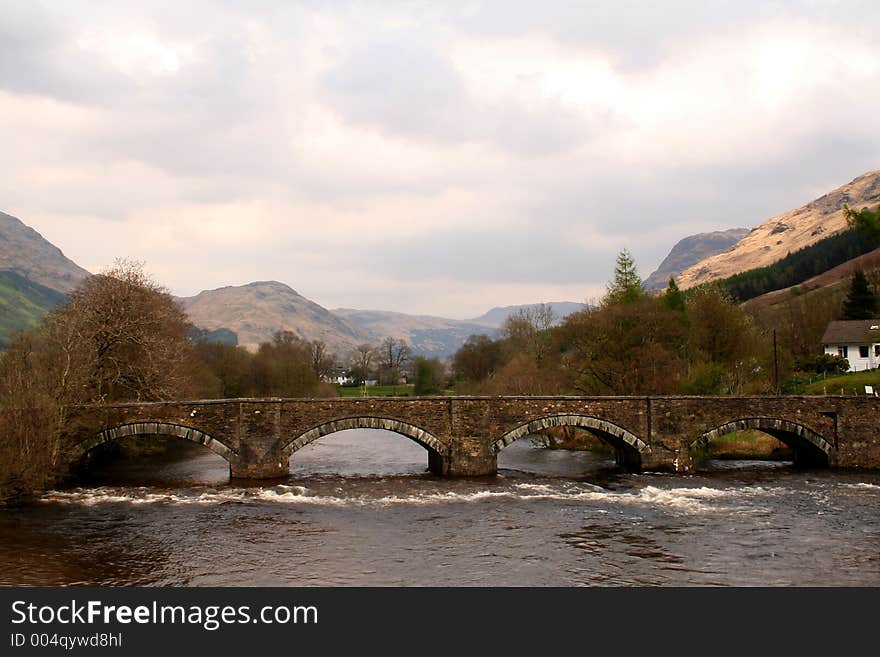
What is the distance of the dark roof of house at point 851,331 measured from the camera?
69062mm

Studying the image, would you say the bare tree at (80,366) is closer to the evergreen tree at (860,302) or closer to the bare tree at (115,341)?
the bare tree at (115,341)

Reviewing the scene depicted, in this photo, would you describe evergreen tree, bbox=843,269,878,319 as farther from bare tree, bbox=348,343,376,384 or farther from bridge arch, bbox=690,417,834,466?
bare tree, bbox=348,343,376,384

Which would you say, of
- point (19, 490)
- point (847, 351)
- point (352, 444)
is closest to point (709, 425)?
point (352, 444)

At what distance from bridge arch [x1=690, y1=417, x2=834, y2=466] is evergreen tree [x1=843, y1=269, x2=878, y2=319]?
1933 inches

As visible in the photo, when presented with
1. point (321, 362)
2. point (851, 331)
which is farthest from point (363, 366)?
point (851, 331)

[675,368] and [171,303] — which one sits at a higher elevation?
[171,303]

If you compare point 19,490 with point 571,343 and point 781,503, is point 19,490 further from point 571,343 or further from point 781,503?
point 571,343

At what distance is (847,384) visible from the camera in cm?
5562

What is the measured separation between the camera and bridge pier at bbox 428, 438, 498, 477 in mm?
34500

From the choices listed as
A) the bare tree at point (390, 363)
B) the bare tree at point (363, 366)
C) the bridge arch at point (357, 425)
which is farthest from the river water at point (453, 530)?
the bare tree at point (390, 363)

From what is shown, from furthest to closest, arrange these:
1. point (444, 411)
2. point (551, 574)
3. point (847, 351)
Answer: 1. point (847, 351)
2. point (444, 411)
3. point (551, 574)

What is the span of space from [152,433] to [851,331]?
225 ft
